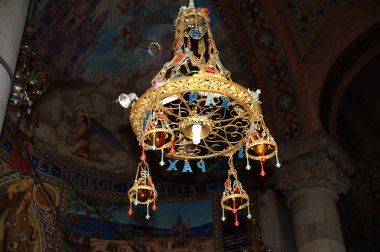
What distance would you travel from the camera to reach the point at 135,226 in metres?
10.3

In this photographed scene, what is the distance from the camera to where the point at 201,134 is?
6.11 metres

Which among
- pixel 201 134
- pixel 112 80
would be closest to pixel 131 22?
pixel 112 80

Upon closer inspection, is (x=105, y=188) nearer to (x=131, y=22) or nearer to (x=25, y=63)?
(x=131, y=22)

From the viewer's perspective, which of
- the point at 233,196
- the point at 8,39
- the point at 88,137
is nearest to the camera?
the point at 8,39

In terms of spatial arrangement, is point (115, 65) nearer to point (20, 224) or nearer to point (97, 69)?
point (97, 69)

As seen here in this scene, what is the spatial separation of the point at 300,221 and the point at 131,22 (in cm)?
475

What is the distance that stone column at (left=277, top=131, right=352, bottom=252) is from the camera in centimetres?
869

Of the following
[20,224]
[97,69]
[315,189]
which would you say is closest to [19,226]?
[20,224]

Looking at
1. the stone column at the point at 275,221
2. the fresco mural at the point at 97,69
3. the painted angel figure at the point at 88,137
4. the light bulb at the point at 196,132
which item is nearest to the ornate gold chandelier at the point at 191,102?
the light bulb at the point at 196,132

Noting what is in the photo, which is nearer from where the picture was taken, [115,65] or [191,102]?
[191,102]

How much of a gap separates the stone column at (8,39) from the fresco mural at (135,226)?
565 centimetres

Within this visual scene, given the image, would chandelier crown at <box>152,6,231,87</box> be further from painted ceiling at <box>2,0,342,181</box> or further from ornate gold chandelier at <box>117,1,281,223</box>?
painted ceiling at <box>2,0,342,181</box>

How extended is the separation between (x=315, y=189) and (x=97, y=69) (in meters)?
4.54

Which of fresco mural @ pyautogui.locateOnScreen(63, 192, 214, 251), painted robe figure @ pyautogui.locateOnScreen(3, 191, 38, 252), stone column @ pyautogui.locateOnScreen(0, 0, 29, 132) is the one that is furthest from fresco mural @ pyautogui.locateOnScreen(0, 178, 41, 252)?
stone column @ pyautogui.locateOnScreen(0, 0, 29, 132)
